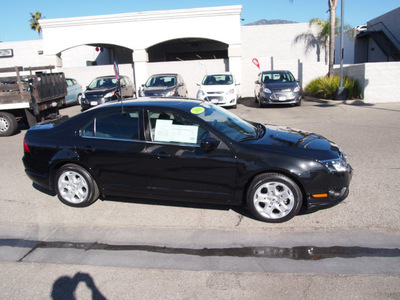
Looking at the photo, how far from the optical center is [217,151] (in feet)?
14.9

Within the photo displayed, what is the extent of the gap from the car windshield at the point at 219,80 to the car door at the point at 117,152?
11.7 meters

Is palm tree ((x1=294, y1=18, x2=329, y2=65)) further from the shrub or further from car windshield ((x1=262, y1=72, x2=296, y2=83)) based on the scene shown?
car windshield ((x1=262, y1=72, x2=296, y2=83))

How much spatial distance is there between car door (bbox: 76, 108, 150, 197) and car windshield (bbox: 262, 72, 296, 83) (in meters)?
12.5

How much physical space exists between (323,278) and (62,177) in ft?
12.5

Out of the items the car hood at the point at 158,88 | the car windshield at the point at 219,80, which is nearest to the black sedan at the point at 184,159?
the car hood at the point at 158,88

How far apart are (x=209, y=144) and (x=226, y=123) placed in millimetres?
812

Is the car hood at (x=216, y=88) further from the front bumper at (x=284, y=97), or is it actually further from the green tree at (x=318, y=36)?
the green tree at (x=318, y=36)

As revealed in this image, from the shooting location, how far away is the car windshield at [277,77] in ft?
53.9

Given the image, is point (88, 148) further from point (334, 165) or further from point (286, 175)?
point (334, 165)

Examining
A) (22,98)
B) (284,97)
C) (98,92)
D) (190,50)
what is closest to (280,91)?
(284,97)

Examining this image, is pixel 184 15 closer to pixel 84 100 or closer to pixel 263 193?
pixel 84 100

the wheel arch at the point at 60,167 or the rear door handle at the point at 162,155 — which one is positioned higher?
the rear door handle at the point at 162,155

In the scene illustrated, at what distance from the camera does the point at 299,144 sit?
186 inches

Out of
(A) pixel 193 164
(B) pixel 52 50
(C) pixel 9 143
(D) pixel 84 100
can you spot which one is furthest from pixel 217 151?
(B) pixel 52 50
